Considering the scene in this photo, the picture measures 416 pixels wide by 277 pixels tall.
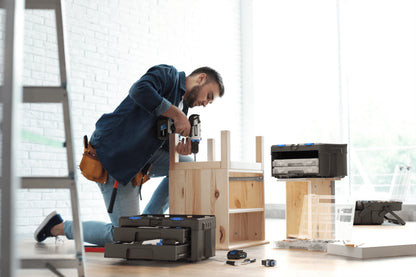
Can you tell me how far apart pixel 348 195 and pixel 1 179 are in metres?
5.41

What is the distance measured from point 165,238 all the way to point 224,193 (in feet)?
2.05

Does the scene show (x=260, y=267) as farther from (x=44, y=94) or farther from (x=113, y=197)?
(x=44, y=94)

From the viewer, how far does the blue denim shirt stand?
272 cm

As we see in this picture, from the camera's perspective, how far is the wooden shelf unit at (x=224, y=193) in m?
2.82

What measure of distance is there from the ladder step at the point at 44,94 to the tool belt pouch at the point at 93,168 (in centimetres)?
133

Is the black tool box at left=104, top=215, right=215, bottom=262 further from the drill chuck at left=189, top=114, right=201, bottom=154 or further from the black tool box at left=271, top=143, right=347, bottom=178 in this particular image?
the black tool box at left=271, top=143, right=347, bottom=178

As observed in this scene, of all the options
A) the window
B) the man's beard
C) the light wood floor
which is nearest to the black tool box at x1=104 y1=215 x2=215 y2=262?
the light wood floor

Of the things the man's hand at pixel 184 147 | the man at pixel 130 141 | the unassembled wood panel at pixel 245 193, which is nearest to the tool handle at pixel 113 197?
the man at pixel 130 141

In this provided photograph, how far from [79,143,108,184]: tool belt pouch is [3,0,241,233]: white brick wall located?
3.31ft

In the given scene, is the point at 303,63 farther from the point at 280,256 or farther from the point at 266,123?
the point at 280,256

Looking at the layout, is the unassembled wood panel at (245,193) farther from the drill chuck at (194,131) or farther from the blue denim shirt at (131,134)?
the blue denim shirt at (131,134)

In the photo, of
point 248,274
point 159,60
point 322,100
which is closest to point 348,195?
point 322,100

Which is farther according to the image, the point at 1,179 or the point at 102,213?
the point at 102,213

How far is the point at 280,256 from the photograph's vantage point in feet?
8.21
